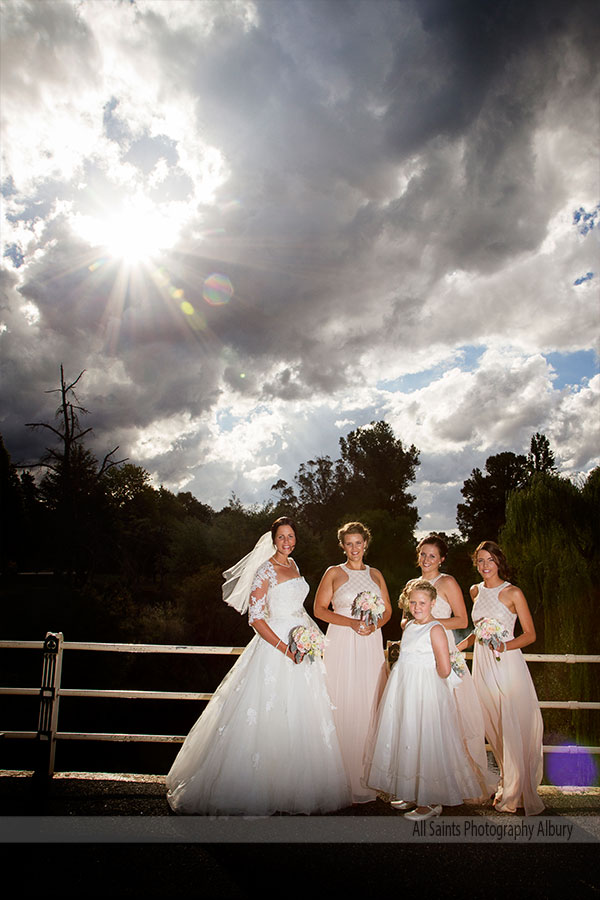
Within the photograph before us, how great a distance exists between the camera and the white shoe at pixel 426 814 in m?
3.72

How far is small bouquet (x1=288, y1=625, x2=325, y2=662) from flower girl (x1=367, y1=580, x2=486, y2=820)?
633mm

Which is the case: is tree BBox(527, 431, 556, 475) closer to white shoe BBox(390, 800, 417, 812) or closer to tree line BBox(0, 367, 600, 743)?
tree line BBox(0, 367, 600, 743)

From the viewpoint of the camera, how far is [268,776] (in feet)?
12.6

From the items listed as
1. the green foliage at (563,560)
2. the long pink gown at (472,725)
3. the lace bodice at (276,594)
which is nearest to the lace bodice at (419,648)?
the long pink gown at (472,725)

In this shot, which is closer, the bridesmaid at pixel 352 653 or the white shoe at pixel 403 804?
the white shoe at pixel 403 804

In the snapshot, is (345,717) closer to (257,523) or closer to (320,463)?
(257,523)

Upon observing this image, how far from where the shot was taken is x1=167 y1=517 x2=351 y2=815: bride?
3.77 meters

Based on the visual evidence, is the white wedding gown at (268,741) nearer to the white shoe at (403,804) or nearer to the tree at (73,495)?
the white shoe at (403,804)

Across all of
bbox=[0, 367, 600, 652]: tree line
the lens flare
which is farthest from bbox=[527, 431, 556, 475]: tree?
the lens flare

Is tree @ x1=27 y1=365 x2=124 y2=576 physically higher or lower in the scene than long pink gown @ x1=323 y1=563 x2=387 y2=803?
higher

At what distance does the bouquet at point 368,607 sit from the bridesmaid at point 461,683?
0.52m

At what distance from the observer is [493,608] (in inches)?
176
